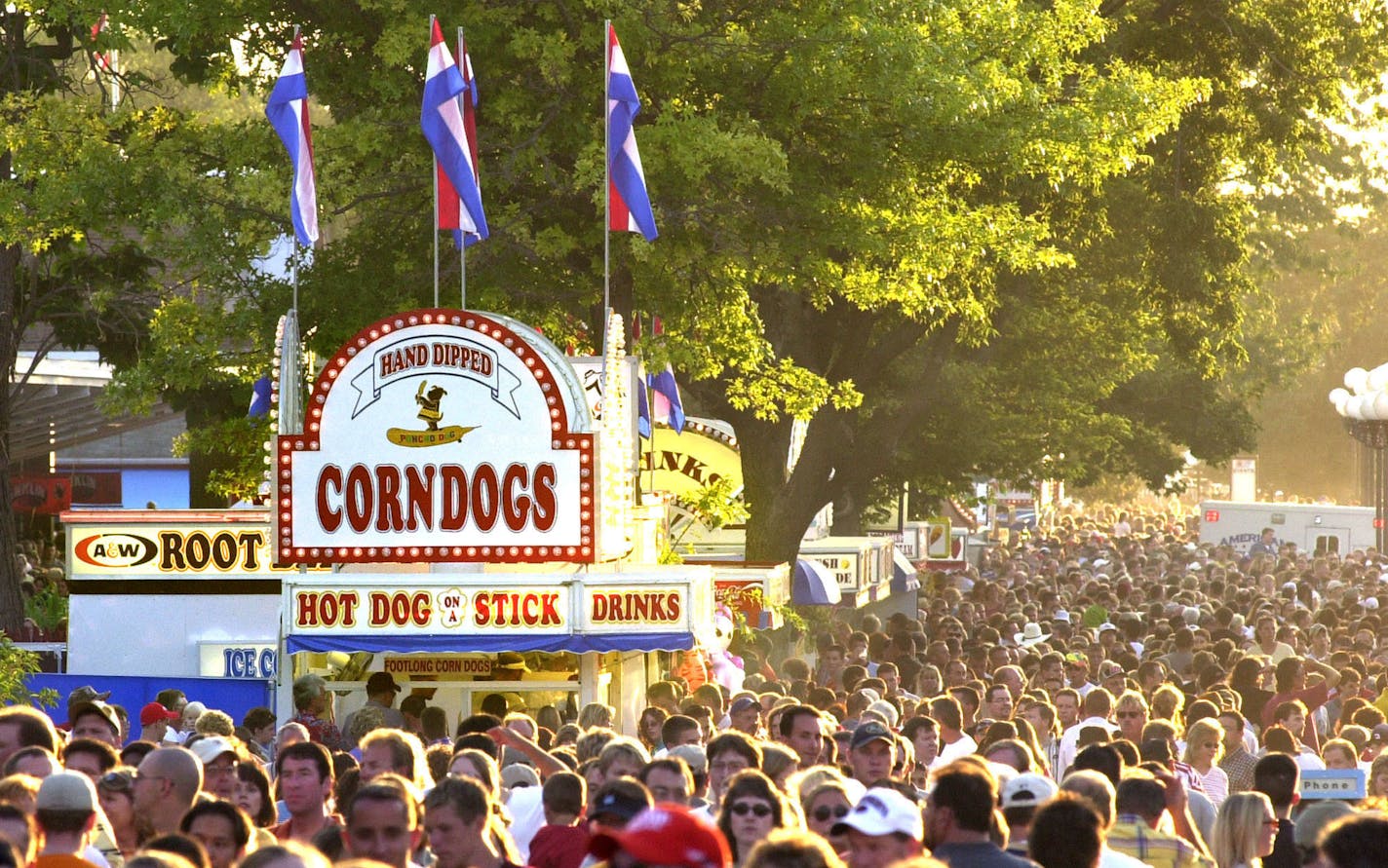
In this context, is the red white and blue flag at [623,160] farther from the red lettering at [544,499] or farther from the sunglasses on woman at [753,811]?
the sunglasses on woman at [753,811]

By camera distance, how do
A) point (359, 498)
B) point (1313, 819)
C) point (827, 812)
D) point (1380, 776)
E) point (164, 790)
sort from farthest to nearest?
point (359, 498) < point (1380, 776) < point (164, 790) < point (1313, 819) < point (827, 812)

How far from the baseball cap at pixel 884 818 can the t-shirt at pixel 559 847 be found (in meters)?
1.71

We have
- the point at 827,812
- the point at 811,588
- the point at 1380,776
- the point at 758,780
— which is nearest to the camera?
the point at 758,780

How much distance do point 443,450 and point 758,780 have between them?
26.9 ft

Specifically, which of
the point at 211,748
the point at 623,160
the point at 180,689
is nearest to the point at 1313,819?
the point at 211,748

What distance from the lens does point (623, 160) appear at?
58.2 ft

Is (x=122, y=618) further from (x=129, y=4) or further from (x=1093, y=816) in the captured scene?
(x=1093, y=816)

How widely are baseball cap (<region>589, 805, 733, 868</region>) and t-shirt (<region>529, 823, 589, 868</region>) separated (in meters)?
3.22

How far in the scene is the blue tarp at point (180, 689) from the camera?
682 inches

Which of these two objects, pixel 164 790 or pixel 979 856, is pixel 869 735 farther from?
pixel 979 856

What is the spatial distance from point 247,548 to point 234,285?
7.86ft

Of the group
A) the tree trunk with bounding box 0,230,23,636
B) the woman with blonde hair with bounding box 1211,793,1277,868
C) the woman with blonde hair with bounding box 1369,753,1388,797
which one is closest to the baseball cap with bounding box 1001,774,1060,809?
the woman with blonde hair with bounding box 1211,793,1277,868

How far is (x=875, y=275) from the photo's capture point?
21500 millimetres

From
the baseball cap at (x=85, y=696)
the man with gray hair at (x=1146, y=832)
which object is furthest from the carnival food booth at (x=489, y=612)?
the man with gray hair at (x=1146, y=832)
